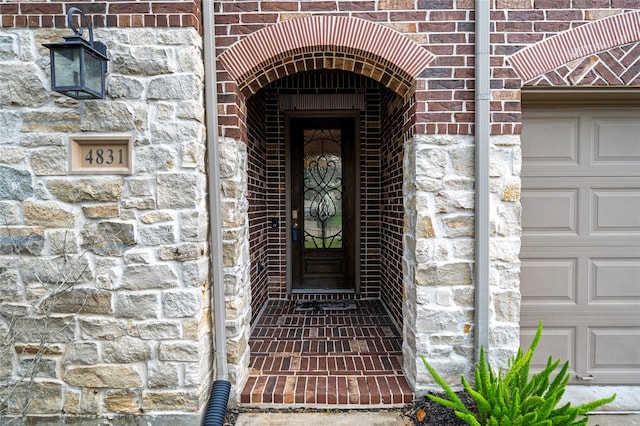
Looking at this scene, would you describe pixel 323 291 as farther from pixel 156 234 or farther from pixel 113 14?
pixel 113 14

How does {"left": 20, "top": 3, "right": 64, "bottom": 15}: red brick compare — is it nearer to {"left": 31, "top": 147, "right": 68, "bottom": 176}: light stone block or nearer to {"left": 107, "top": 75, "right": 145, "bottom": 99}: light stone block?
{"left": 107, "top": 75, "right": 145, "bottom": 99}: light stone block

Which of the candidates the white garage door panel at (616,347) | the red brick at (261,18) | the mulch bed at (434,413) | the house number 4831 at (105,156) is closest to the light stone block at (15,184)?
the house number 4831 at (105,156)

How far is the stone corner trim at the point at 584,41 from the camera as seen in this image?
2496 mm

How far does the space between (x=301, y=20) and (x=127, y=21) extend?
3.72ft

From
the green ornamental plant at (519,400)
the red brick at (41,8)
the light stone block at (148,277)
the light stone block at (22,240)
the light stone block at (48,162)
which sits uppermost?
the red brick at (41,8)

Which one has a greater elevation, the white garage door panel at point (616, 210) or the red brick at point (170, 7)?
A: the red brick at point (170, 7)

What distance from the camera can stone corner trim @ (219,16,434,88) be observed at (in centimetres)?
253

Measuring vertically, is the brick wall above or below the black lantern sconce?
above

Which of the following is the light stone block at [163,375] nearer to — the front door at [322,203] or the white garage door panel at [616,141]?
the front door at [322,203]

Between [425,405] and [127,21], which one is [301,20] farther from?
[425,405]

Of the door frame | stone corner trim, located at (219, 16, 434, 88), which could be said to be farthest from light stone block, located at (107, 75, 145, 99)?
the door frame

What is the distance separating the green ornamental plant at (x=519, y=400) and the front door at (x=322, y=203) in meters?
2.50

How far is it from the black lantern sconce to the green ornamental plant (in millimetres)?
2753

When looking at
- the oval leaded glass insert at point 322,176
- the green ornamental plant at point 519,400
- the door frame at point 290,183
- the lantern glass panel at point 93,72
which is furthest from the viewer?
the oval leaded glass insert at point 322,176
